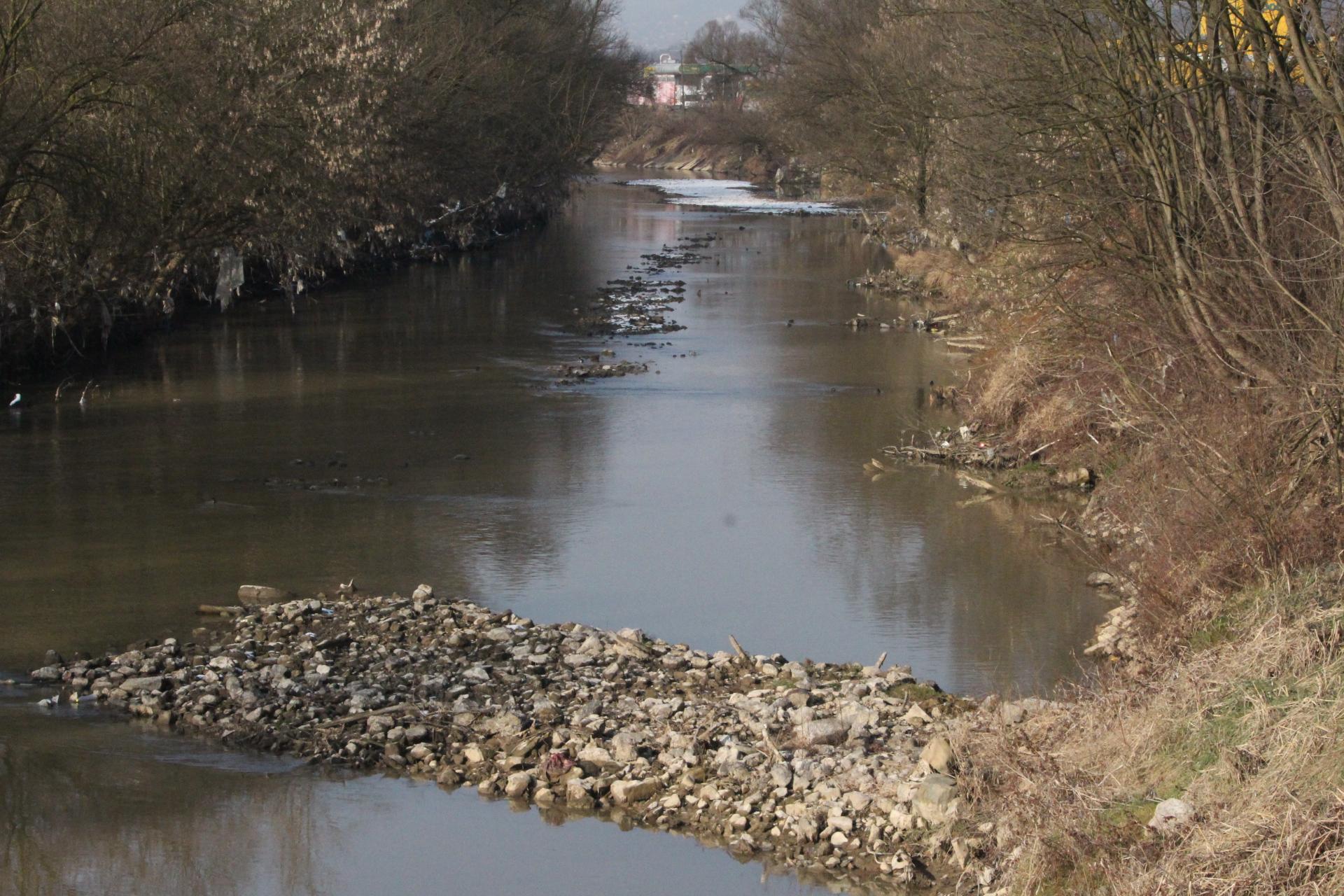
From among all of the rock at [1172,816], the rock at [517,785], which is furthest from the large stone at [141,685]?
the rock at [1172,816]

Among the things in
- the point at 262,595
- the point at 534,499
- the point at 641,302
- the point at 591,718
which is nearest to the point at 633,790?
the point at 591,718

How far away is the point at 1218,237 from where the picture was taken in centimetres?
1288

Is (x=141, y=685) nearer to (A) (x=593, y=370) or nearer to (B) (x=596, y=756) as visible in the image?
(B) (x=596, y=756)

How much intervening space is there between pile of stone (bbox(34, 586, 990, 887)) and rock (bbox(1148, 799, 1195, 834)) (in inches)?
39.4

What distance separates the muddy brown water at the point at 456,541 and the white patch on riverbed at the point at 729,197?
35825 millimetres

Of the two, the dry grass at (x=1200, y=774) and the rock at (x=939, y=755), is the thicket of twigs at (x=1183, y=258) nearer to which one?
the dry grass at (x=1200, y=774)

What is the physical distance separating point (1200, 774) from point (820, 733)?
8.35 ft

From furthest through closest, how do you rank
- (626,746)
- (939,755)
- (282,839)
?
(626,746) → (282,839) → (939,755)

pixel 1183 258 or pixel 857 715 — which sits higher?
pixel 1183 258

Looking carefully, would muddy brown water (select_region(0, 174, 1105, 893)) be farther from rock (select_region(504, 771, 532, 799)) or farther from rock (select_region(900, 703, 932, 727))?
rock (select_region(900, 703, 932, 727))

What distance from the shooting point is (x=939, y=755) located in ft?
27.5

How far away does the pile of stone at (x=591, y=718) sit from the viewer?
8.20 metres

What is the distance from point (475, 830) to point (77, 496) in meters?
9.13

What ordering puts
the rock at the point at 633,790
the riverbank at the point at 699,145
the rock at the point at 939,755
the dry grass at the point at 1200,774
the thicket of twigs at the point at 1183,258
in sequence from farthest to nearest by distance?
the riverbank at the point at 699,145 < the thicket of twigs at the point at 1183,258 < the rock at the point at 633,790 < the rock at the point at 939,755 < the dry grass at the point at 1200,774
